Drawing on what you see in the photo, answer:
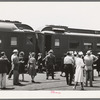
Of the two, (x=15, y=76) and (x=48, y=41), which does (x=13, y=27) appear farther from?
(x=15, y=76)

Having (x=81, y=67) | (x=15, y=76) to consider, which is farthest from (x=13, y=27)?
(x=81, y=67)

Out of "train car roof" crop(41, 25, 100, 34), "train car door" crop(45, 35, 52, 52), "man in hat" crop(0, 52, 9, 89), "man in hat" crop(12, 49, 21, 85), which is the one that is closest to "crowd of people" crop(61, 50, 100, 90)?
"man in hat" crop(12, 49, 21, 85)

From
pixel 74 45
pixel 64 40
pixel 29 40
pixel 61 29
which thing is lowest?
pixel 74 45

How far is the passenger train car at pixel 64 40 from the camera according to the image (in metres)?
20.9

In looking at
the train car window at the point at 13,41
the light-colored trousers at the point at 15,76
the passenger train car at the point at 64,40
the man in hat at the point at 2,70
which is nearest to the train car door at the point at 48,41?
the passenger train car at the point at 64,40

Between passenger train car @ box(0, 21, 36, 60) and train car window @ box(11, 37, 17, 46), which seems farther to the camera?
train car window @ box(11, 37, 17, 46)

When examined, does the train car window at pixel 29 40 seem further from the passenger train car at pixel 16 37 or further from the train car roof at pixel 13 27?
the train car roof at pixel 13 27

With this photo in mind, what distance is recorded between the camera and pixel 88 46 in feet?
74.5

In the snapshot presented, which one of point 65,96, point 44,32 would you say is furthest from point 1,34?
point 65,96

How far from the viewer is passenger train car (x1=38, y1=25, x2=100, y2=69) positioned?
20.9m

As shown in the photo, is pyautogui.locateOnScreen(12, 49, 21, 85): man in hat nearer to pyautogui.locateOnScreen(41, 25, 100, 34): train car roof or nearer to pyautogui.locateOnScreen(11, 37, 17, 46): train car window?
pyautogui.locateOnScreen(11, 37, 17, 46): train car window

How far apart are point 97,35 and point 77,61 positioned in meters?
10.5

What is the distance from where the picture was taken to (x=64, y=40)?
21531 millimetres

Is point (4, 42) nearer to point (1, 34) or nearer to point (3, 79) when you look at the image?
point (1, 34)
